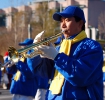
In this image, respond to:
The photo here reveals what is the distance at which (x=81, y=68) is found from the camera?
530 centimetres

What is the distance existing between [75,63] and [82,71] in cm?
11

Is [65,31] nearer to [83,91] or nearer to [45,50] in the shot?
[45,50]

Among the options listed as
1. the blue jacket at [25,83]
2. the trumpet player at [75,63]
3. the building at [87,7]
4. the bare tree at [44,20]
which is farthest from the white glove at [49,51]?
the building at [87,7]

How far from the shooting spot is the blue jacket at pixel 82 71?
5301mm

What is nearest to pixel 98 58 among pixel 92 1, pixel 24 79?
pixel 24 79

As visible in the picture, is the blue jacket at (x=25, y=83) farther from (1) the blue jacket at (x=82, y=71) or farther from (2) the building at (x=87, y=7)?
(2) the building at (x=87, y=7)

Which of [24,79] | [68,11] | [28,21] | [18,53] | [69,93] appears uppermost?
[68,11]

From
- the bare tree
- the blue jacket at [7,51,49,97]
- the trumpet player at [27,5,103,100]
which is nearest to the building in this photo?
the bare tree

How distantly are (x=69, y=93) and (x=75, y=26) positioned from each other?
2.52 feet

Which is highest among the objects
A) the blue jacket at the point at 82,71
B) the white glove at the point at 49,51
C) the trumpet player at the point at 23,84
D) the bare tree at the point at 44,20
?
the white glove at the point at 49,51

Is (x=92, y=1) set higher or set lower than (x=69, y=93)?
lower

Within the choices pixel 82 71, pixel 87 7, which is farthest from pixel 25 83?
pixel 87 7

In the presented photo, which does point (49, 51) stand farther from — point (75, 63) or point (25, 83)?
point (25, 83)

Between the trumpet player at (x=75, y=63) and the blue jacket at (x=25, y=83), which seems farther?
the blue jacket at (x=25, y=83)
